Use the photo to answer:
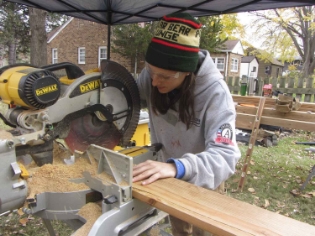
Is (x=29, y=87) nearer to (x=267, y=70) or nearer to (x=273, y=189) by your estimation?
(x=273, y=189)

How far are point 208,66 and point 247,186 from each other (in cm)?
298

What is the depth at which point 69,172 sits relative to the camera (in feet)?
3.76

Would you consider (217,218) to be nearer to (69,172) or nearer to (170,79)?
(69,172)

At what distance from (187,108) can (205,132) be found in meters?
0.18

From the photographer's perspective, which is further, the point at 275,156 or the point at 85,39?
the point at 85,39

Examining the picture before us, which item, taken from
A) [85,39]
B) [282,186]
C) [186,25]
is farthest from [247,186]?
[85,39]

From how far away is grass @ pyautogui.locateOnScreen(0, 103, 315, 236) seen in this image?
9.33 ft

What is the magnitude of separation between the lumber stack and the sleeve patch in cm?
268

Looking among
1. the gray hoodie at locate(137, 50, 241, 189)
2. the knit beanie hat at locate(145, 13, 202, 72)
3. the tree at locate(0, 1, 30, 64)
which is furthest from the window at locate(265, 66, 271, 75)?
the knit beanie hat at locate(145, 13, 202, 72)

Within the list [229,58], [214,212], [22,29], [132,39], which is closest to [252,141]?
[214,212]

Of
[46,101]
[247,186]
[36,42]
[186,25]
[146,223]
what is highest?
[36,42]

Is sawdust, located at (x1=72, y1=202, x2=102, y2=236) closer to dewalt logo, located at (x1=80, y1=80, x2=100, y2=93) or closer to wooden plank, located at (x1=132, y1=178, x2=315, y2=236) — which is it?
wooden plank, located at (x1=132, y1=178, x2=315, y2=236)

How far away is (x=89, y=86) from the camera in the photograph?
1.43 m

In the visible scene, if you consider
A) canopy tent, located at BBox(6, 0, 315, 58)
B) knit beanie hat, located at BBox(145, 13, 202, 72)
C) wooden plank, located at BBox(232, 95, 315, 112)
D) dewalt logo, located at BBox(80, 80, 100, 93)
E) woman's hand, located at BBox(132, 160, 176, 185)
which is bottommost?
woman's hand, located at BBox(132, 160, 176, 185)
